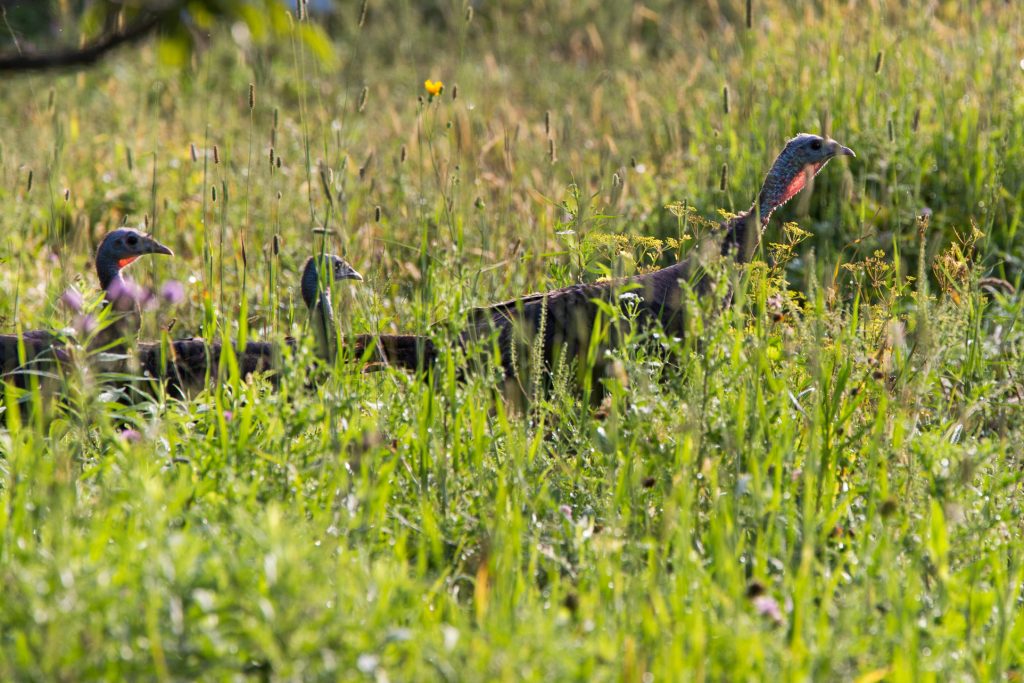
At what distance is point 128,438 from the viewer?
308 cm

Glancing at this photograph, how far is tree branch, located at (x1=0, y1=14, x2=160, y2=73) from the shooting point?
222 cm

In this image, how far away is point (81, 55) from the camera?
2.26 metres

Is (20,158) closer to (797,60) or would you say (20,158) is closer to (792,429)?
(797,60)

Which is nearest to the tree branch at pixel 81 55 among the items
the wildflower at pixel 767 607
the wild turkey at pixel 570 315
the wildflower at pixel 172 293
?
the wildflower at pixel 767 607

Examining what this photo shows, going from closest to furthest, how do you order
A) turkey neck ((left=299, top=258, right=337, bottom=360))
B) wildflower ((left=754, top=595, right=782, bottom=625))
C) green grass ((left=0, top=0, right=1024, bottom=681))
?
green grass ((left=0, top=0, right=1024, bottom=681)) < wildflower ((left=754, top=595, right=782, bottom=625)) < turkey neck ((left=299, top=258, right=337, bottom=360))

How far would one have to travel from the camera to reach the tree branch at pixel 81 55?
2219 mm

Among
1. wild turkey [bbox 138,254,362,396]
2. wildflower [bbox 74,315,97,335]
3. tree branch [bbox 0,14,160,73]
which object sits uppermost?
tree branch [bbox 0,14,160,73]

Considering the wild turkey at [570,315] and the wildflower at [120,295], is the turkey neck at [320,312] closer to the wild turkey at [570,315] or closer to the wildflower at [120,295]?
the wild turkey at [570,315]

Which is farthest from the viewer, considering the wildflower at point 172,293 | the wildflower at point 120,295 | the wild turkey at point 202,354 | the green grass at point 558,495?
the wildflower at point 120,295

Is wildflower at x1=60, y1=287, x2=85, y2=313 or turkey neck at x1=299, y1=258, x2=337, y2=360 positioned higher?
wildflower at x1=60, y1=287, x2=85, y2=313

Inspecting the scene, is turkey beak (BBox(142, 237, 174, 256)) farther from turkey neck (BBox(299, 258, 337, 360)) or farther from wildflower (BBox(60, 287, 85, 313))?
wildflower (BBox(60, 287, 85, 313))

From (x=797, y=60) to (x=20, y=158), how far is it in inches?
179

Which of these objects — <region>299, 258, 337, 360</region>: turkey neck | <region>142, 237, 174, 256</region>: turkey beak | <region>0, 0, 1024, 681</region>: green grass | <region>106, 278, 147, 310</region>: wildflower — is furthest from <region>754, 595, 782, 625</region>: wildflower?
<region>142, 237, 174, 256</region>: turkey beak

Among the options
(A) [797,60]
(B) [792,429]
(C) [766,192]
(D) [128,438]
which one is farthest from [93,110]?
(B) [792,429]
